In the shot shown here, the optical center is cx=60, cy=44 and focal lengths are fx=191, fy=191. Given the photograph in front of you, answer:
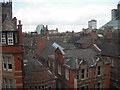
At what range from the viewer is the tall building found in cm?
1762

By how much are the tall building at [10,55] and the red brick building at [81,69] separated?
7.77m

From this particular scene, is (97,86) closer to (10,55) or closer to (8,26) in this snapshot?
(10,55)

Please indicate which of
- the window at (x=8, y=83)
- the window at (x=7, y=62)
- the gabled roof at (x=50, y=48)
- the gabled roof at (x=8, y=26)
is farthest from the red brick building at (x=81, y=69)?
the gabled roof at (x=8, y=26)

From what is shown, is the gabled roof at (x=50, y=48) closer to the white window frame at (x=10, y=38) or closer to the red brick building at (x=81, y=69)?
the red brick building at (x=81, y=69)

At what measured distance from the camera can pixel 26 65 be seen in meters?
22.2

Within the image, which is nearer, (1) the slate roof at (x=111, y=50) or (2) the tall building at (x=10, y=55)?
(2) the tall building at (x=10, y=55)

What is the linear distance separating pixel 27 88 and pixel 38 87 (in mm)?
1292

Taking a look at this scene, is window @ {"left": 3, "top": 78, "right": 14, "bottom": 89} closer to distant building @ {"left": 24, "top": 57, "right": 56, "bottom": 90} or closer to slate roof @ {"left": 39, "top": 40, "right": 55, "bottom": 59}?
distant building @ {"left": 24, "top": 57, "right": 56, "bottom": 90}

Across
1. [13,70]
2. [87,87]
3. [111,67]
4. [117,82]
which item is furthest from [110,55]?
[13,70]

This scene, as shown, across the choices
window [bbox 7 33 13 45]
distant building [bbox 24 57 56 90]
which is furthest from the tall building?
distant building [bbox 24 57 56 90]

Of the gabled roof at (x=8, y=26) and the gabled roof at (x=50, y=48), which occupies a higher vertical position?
the gabled roof at (x=8, y=26)

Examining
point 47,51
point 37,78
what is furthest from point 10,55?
point 47,51

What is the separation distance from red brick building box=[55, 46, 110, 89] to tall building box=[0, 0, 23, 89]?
777cm

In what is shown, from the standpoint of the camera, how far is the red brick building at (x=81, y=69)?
24.0 m
